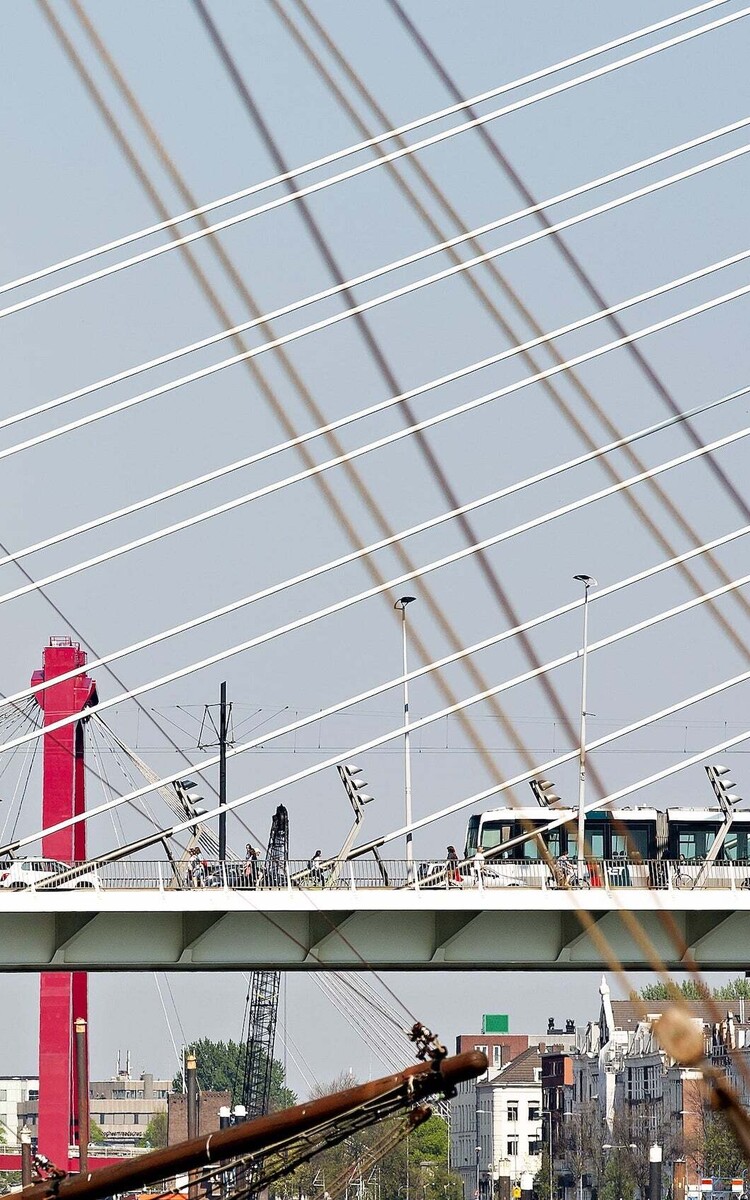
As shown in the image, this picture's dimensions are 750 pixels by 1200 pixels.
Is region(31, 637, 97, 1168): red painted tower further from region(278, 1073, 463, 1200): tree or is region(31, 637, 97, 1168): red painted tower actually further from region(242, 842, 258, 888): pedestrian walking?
region(278, 1073, 463, 1200): tree

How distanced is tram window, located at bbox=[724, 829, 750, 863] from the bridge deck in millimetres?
14247

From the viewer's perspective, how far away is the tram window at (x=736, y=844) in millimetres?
48969

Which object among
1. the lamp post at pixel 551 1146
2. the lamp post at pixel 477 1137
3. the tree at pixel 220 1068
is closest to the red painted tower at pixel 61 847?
the lamp post at pixel 551 1146

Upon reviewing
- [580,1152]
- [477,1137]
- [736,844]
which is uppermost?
[736,844]

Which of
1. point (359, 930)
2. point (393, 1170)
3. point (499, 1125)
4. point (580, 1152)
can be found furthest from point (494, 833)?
point (499, 1125)

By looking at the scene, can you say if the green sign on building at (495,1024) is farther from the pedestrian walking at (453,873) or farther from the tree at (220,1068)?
the pedestrian walking at (453,873)

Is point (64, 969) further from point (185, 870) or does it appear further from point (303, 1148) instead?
point (303, 1148)

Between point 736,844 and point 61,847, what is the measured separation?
17.7 meters

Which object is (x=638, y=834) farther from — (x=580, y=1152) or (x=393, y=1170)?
(x=393, y=1170)

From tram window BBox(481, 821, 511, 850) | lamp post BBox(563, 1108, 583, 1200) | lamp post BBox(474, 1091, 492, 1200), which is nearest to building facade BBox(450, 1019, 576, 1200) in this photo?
lamp post BBox(474, 1091, 492, 1200)

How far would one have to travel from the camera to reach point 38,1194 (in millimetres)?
19047

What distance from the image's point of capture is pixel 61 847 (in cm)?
5381

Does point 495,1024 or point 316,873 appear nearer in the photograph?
point 316,873

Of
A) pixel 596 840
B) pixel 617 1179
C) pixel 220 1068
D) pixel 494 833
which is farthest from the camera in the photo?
pixel 220 1068
